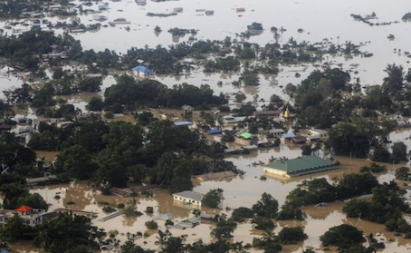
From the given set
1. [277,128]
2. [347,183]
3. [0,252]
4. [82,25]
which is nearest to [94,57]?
[82,25]

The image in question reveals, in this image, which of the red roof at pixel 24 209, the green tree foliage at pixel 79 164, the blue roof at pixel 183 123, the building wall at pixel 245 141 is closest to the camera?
the red roof at pixel 24 209

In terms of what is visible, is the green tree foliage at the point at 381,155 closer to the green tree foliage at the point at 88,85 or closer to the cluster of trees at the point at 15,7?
the green tree foliage at the point at 88,85

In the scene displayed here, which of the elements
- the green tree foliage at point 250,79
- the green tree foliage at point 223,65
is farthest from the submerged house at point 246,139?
the green tree foliage at point 223,65

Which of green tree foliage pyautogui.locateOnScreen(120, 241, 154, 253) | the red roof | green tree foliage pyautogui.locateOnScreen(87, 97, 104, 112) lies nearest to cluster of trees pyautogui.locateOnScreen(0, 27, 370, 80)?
green tree foliage pyautogui.locateOnScreen(87, 97, 104, 112)

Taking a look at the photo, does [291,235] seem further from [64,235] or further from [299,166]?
[299,166]

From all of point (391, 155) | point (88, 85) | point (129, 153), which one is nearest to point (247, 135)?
point (391, 155)

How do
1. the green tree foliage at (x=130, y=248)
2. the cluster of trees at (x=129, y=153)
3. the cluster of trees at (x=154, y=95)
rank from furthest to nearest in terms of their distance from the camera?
1. the cluster of trees at (x=154, y=95)
2. the cluster of trees at (x=129, y=153)
3. the green tree foliage at (x=130, y=248)

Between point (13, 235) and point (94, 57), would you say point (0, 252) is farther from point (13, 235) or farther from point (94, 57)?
point (94, 57)
